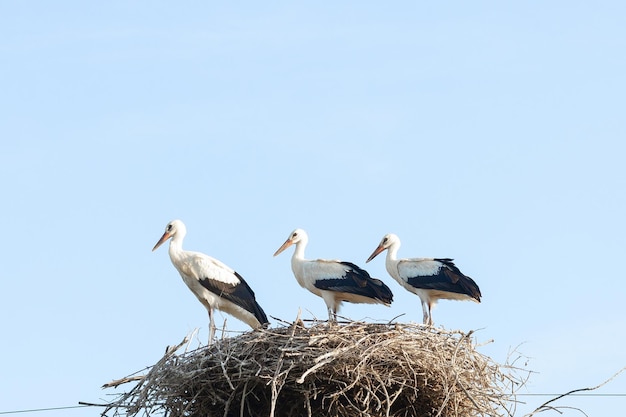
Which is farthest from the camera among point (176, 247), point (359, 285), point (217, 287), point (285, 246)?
point (285, 246)

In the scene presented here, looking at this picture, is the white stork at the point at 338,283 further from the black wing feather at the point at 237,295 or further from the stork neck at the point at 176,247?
the stork neck at the point at 176,247

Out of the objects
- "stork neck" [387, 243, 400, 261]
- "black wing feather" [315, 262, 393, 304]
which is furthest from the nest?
"stork neck" [387, 243, 400, 261]

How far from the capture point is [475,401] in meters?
10.2

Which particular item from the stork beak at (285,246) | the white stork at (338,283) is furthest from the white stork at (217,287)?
the stork beak at (285,246)

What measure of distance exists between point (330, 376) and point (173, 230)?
524 cm

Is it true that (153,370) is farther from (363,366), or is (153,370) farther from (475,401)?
(475,401)

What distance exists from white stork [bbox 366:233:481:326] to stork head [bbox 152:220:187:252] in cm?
228

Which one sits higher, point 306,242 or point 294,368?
point 306,242

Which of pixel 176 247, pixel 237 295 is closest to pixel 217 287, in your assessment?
pixel 237 295

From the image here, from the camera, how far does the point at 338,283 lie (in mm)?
14094

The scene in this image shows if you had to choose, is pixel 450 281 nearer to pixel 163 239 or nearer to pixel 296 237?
pixel 296 237

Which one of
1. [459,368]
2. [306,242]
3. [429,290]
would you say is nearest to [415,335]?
[459,368]

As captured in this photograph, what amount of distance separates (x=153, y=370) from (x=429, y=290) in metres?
4.53

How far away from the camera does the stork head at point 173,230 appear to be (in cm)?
1495
